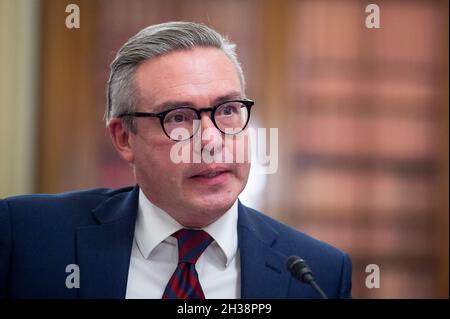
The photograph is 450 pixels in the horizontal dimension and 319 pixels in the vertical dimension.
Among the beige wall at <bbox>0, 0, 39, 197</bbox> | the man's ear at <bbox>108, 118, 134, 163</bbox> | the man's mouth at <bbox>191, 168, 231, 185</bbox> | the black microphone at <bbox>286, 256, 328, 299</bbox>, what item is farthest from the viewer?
the beige wall at <bbox>0, 0, 39, 197</bbox>

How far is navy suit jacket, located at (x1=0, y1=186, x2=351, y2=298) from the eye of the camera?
3.27ft

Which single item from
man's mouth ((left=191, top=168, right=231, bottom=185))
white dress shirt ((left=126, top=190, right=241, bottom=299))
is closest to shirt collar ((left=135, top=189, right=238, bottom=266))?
white dress shirt ((left=126, top=190, right=241, bottom=299))

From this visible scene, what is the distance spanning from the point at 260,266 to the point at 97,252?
34 centimetres

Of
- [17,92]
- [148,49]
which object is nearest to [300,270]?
[148,49]

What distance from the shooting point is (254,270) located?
101cm

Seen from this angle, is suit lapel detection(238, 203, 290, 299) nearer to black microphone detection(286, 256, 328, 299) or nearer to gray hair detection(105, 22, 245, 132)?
black microphone detection(286, 256, 328, 299)

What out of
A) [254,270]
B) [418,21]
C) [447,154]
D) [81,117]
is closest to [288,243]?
[254,270]

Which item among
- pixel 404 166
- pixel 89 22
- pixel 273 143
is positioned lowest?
pixel 404 166

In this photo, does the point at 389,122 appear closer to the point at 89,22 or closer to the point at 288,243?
the point at 288,243

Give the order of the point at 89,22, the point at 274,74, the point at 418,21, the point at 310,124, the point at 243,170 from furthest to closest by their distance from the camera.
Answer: the point at 310,124, the point at 274,74, the point at 418,21, the point at 89,22, the point at 243,170

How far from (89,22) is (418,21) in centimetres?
107

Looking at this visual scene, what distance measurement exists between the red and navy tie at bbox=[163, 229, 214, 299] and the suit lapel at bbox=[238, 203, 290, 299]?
0.27 ft

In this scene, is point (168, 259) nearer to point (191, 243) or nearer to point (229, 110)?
point (191, 243)

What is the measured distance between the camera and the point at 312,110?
6.22 ft
